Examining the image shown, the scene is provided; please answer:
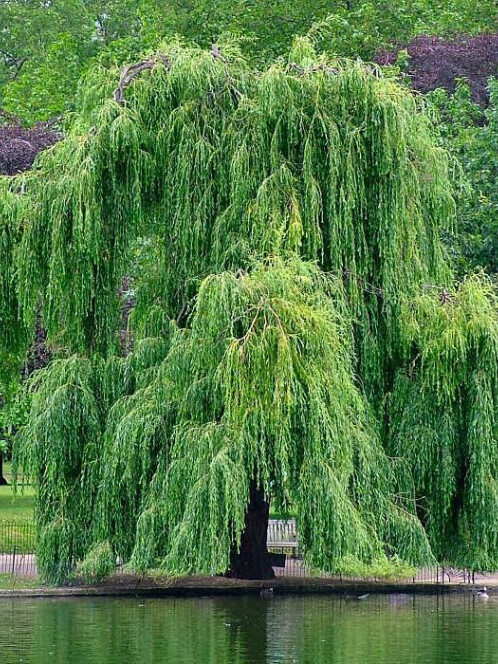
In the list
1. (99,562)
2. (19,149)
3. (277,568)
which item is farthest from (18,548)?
(19,149)

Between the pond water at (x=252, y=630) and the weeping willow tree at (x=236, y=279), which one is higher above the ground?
the weeping willow tree at (x=236, y=279)

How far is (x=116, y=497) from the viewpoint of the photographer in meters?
26.1

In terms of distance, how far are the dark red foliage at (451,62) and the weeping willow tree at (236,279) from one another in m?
21.1

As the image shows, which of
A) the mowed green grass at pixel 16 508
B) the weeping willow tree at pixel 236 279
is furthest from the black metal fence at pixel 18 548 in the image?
the weeping willow tree at pixel 236 279

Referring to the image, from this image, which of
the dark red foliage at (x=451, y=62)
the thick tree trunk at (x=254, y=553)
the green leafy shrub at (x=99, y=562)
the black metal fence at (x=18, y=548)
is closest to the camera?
the green leafy shrub at (x=99, y=562)

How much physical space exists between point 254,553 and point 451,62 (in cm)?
2476

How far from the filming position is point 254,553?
1142 inches

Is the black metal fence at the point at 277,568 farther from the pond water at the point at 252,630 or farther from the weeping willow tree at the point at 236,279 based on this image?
the weeping willow tree at the point at 236,279

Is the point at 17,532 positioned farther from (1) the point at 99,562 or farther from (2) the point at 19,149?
(2) the point at 19,149

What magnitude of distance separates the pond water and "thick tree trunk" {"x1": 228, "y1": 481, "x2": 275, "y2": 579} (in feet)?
4.22

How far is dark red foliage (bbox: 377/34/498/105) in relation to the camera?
4834cm

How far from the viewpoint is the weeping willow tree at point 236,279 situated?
2561 cm

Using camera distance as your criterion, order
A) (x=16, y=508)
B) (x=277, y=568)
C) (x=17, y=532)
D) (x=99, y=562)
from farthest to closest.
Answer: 1. (x=16, y=508)
2. (x=17, y=532)
3. (x=277, y=568)
4. (x=99, y=562)

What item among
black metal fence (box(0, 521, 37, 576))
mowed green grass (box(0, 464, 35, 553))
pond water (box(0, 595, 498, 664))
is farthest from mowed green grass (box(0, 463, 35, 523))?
pond water (box(0, 595, 498, 664))
